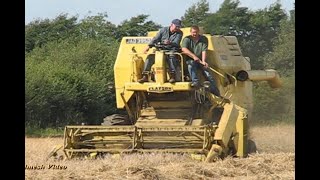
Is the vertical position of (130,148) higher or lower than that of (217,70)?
lower

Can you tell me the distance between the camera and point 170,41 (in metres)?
13.3

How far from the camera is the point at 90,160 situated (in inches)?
476

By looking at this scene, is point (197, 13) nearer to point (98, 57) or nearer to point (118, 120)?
point (98, 57)

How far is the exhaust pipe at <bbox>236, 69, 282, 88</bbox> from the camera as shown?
14367 millimetres

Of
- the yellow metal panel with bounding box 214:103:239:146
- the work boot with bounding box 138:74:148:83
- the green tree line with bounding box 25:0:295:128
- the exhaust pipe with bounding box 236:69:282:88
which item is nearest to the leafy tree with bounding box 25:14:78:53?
the green tree line with bounding box 25:0:295:128

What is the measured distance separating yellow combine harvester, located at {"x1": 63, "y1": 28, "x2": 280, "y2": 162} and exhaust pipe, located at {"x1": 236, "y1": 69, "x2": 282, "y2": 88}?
2cm

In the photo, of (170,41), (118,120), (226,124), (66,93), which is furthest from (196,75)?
(66,93)

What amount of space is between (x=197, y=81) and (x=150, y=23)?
27.2 m

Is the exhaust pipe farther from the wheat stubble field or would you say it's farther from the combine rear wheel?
the combine rear wheel

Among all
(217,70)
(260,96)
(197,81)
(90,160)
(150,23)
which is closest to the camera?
(90,160)

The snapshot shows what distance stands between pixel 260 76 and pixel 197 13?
2258 centimetres

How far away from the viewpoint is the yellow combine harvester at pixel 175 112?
12.1m
